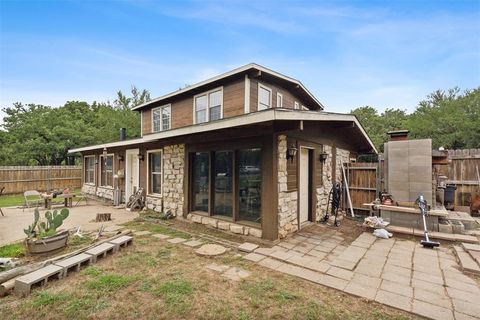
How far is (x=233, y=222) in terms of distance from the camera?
5.35 m

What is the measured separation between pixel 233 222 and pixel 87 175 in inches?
432

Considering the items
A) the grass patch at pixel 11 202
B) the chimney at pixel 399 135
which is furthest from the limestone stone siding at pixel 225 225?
the grass patch at pixel 11 202

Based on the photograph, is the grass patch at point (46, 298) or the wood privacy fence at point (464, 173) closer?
the grass patch at point (46, 298)

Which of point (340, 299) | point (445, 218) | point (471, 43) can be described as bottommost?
point (340, 299)

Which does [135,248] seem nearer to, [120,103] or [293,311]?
[293,311]

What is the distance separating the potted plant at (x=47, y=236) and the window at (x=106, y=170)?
6.65 m

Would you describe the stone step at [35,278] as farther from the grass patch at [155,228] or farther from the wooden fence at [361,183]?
the wooden fence at [361,183]

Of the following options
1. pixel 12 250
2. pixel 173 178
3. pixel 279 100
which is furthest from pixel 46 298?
pixel 279 100

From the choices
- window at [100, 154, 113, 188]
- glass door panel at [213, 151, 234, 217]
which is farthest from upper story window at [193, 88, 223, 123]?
window at [100, 154, 113, 188]

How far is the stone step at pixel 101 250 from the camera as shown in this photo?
12.3 ft

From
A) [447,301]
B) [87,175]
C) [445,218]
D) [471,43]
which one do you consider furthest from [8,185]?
[471,43]

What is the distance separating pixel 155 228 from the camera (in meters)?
5.84

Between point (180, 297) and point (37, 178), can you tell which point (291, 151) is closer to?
point (180, 297)

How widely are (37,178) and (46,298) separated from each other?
14.7 meters
